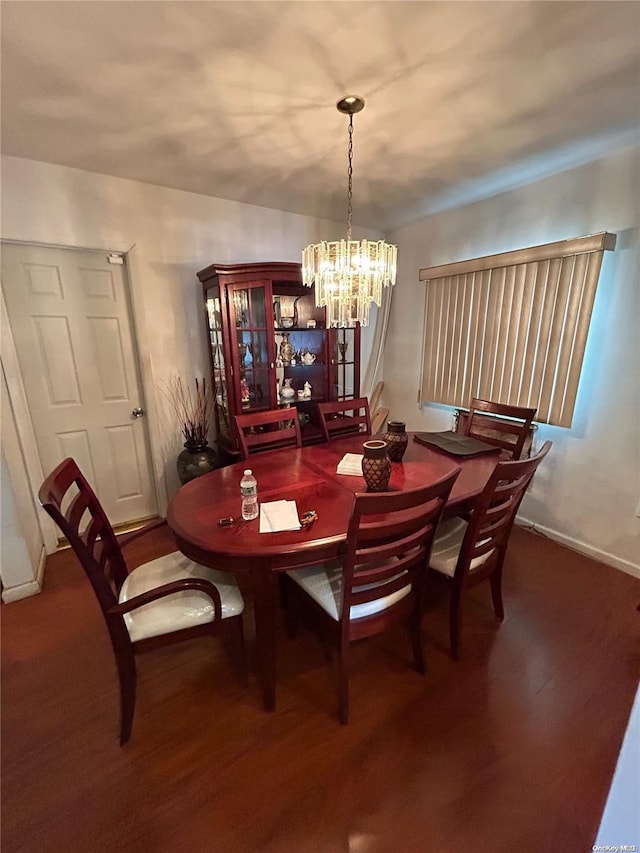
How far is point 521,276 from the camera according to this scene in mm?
2564

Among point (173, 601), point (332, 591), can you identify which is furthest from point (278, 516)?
point (173, 601)

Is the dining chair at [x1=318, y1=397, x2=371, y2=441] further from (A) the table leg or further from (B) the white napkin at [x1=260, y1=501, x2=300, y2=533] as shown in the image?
(A) the table leg

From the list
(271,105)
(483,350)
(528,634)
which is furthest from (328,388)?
(528,634)

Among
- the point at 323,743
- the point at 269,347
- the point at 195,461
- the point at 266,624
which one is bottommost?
the point at 323,743

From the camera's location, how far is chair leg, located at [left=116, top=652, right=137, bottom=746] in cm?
131

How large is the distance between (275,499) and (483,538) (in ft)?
3.06

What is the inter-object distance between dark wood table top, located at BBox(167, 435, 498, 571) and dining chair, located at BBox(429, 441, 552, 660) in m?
0.12

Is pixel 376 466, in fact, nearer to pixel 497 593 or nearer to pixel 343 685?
pixel 343 685

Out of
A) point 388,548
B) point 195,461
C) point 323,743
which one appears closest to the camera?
point 388,548

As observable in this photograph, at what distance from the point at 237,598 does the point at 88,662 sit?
91 centimetres

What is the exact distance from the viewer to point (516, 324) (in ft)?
8.68

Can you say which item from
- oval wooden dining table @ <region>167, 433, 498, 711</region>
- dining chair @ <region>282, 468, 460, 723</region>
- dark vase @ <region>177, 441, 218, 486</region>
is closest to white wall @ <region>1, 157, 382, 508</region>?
dark vase @ <region>177, 441, 218, 486</region>

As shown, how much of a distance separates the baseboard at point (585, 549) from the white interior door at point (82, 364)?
305 cm

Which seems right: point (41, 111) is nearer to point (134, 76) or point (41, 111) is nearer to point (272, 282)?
point (134, 76)
